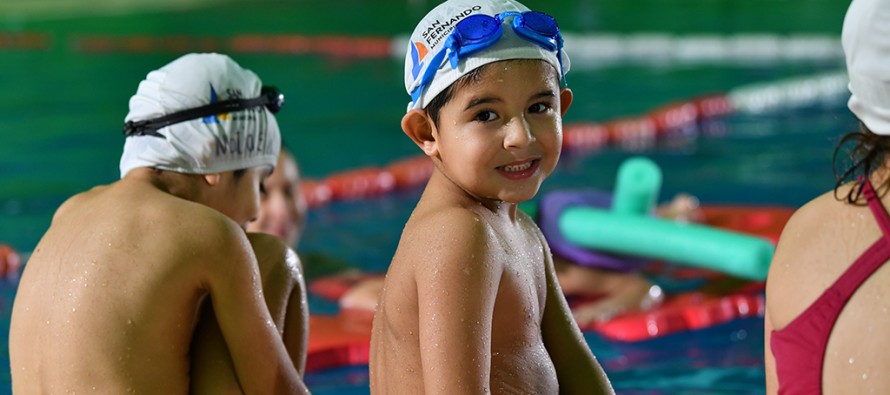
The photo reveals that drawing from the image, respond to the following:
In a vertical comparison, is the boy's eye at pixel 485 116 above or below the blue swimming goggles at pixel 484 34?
below

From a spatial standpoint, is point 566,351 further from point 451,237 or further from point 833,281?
point 833,281

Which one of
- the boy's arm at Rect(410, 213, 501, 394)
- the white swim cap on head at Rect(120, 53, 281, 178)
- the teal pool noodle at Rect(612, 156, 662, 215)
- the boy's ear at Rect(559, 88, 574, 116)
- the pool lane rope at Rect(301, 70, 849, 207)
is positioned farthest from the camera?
the pool lane rope at Rect(301, 70, 849, 207)

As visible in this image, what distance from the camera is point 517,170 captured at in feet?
8.30

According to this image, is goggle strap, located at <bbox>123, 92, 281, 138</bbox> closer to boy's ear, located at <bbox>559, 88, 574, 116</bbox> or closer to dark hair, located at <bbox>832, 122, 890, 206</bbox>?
boy's ear, located at <bbox>559, 88, 574, 116</bbox>

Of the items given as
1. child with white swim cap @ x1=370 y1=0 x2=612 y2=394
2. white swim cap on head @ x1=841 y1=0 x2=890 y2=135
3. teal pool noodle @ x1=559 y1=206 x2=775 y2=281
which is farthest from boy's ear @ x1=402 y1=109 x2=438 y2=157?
teal pool noodle @ x1=559 y1=206 x2=775 y2=281

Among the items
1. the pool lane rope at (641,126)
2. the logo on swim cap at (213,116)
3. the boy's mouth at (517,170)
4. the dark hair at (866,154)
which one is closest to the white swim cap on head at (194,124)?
the logo on swim cap at (213,116)

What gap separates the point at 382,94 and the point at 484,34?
407 inches

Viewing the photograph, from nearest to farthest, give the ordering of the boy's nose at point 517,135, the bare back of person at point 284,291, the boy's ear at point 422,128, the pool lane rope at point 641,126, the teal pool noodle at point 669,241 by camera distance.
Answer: the boy's nose at point 517,135, the boy's ear at point 422,128, the bare back of person at point 284,291, the teal pool noodle at point 669,241, the pool lane rope at point 641,126

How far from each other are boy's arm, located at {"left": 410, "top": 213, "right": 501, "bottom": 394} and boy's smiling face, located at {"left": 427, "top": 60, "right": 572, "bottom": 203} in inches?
5.9

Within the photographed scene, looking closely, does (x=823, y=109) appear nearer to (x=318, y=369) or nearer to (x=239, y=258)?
(x=318, y=369)

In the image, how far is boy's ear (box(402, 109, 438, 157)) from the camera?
2.60 metres

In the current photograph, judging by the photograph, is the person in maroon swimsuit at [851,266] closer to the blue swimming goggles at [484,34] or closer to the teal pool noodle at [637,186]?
the blue swimming goggles at [484,34]

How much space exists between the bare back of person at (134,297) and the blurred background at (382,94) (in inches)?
54.5

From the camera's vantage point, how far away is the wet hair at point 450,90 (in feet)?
8.25
